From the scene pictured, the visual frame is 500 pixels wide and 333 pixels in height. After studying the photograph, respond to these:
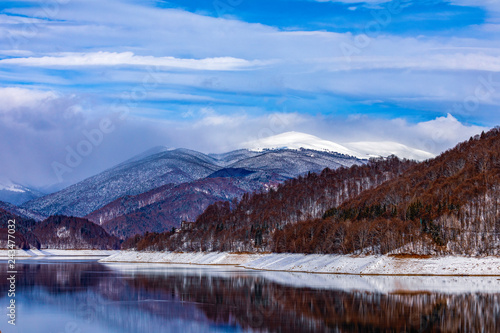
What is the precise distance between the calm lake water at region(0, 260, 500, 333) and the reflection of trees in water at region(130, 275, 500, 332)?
0.24 ft

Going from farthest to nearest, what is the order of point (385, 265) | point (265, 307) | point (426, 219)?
point (426, 219) < point (385, 265) < point (265, 307)

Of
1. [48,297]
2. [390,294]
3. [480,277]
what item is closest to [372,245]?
[480,277]

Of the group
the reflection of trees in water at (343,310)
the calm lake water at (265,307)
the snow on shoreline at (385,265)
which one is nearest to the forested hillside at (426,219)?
the snow on shoreline at (385,265)

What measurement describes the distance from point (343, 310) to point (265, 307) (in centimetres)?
782

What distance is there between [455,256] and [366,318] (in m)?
55.6

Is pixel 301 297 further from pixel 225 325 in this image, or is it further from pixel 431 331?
pixel 431 331

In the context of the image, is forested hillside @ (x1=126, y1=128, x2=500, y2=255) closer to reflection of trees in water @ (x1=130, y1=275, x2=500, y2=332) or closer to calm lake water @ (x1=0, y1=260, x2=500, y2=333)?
calm lake water @ (x1=0, y1=260, x2=500, y2=333)

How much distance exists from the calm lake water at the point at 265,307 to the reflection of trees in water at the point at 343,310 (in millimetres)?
74

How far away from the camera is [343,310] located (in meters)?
57.8

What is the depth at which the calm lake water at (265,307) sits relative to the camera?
166 feet

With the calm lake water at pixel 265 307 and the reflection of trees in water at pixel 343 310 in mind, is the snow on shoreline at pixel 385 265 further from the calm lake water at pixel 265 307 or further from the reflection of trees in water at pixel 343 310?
the reflection of trees in water at pixel 343 310

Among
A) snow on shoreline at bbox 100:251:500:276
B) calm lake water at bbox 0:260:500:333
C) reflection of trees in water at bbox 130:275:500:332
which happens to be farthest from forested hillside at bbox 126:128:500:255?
reflection of trees in water at bbox 130:275:500:332

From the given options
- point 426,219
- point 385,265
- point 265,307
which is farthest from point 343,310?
point 426,219

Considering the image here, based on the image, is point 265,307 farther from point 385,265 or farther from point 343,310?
point 385,265
